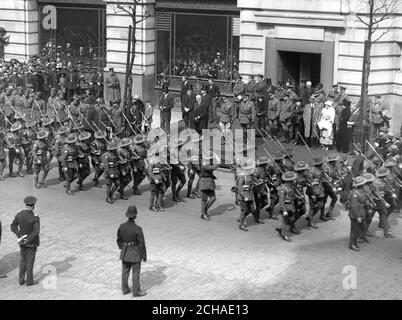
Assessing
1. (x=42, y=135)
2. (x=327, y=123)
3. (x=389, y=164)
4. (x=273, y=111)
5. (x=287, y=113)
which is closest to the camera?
(x=389, y=164)

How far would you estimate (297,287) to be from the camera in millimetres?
15422

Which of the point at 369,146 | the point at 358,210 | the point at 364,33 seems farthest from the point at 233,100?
the point at 358,210

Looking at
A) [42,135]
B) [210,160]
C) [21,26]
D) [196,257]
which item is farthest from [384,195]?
[21,26]

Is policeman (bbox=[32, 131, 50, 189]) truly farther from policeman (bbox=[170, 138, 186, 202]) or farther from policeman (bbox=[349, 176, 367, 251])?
policeman (bbox=[349, 176, 367, 251])

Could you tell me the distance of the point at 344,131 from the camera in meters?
25.8

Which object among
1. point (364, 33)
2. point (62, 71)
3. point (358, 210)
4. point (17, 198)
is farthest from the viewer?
point (62, 71)

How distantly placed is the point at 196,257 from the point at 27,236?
357cm

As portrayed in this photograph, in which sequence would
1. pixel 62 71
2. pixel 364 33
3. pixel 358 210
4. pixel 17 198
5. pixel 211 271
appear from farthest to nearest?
pixel 62 71 → pixel 364 33 → pixel 17 198 → pixel 358 210 → pixel 211 271

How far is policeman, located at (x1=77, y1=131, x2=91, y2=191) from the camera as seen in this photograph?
73.1 feet

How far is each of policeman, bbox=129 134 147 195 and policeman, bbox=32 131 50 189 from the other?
2.55m

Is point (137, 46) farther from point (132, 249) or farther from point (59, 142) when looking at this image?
point (132, 249)

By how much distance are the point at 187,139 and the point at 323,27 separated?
294 inches

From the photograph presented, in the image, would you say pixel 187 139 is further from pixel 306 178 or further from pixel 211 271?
pixel 211 271

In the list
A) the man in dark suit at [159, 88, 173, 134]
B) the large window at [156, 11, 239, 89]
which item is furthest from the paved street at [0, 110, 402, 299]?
the large window at [156, 11, 239, 89]
